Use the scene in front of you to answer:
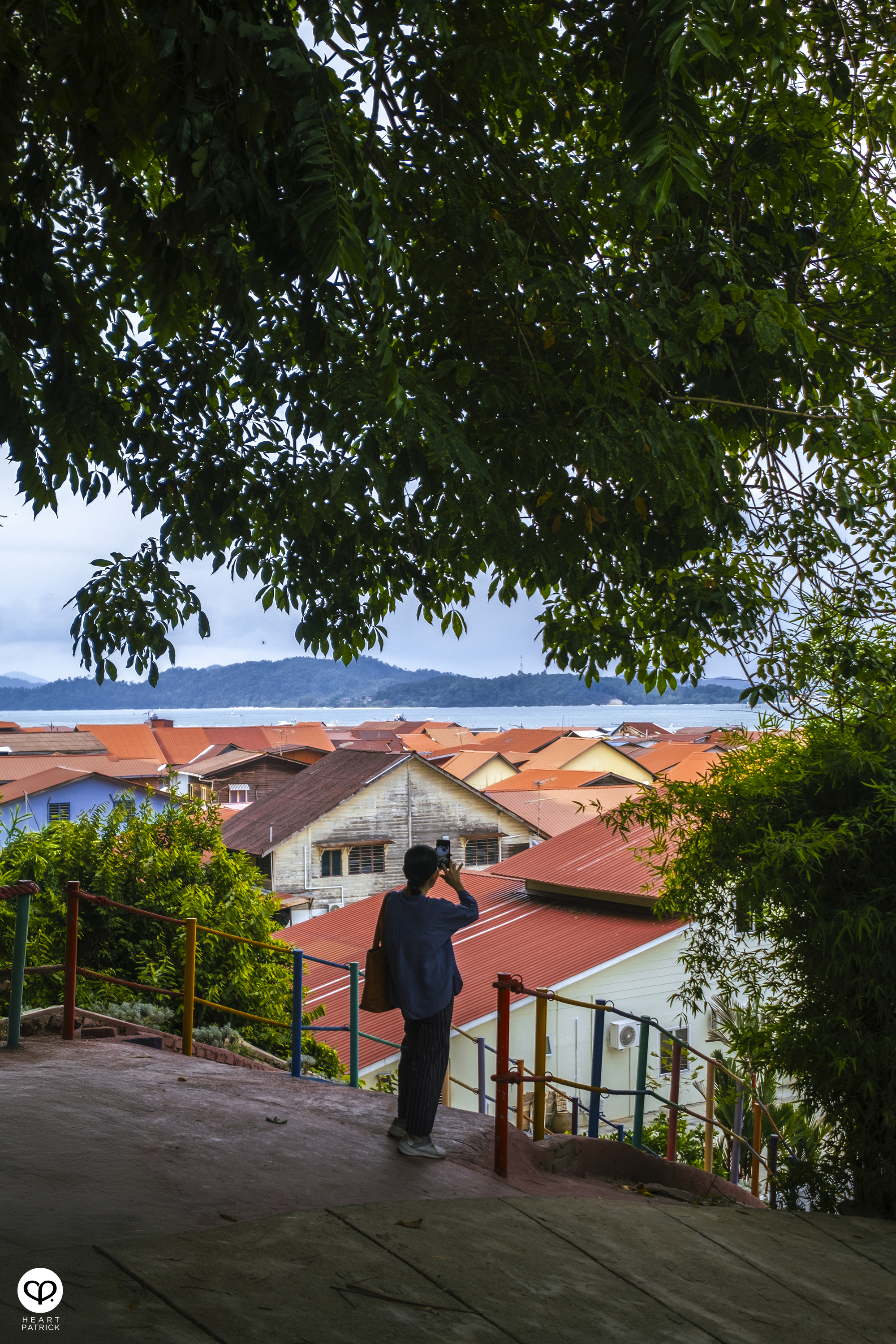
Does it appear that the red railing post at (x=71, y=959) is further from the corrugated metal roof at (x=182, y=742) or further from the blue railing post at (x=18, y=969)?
the corrugated metal roof at (x=182, y=742)

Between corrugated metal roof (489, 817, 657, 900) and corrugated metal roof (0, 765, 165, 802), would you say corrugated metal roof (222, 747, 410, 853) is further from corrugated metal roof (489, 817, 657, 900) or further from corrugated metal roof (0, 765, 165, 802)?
corrugated metal roof (489, 817, 657, 900)

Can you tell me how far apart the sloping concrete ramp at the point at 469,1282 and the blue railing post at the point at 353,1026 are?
9.70 ft

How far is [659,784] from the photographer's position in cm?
704

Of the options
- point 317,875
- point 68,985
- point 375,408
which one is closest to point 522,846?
point 317,875

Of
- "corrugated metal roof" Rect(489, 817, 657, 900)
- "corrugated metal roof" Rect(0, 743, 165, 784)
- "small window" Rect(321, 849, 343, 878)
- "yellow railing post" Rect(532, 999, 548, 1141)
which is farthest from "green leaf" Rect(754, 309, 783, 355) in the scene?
"corrugated metal roof" Rect(0, 743, 165, 784)

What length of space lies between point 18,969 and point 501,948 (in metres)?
11.9

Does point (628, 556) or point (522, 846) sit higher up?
point (628, 556)

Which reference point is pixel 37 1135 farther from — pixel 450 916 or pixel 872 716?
pixel 872 716

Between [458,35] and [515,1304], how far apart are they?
6404 mm

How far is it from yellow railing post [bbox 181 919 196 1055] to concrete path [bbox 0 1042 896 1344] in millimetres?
1022

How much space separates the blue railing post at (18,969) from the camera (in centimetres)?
662

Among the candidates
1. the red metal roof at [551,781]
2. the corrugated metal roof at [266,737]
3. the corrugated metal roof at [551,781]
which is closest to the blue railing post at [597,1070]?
the red metal roof at [551,781]

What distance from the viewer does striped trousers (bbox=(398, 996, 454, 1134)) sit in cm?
543

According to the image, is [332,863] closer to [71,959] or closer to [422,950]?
[71,959]
